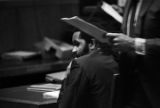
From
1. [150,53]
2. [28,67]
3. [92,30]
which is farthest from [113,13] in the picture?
[28,67]

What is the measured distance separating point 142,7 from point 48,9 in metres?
2.60

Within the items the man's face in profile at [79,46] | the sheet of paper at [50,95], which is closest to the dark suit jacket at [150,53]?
the man's face in profile at [79,46]

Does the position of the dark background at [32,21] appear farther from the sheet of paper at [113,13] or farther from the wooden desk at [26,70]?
the sheet of paper at [113,13]

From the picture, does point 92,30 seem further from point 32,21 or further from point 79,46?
point 32,21

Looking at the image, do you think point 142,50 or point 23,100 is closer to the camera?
point 142,50

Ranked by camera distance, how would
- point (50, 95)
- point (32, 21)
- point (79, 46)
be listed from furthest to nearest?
point (32, 21) → point (50, 95) → point (79, 46)

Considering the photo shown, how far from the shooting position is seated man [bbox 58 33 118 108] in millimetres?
1948

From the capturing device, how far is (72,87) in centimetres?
196

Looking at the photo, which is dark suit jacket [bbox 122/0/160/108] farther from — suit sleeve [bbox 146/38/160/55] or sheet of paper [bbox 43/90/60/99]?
sheet of paper [bbox 43/90/60/99]

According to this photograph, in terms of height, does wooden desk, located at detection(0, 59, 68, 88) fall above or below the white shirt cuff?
below

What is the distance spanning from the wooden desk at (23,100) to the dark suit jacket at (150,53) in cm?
67

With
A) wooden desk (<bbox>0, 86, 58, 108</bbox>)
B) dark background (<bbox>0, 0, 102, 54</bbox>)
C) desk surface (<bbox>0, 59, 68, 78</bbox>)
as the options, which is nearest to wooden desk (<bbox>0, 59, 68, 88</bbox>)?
desk surface (<bbox>0, 59, 68, 78</bbox>)

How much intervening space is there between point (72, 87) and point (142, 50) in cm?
35

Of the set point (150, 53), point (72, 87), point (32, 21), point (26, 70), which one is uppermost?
point (150, 53)
